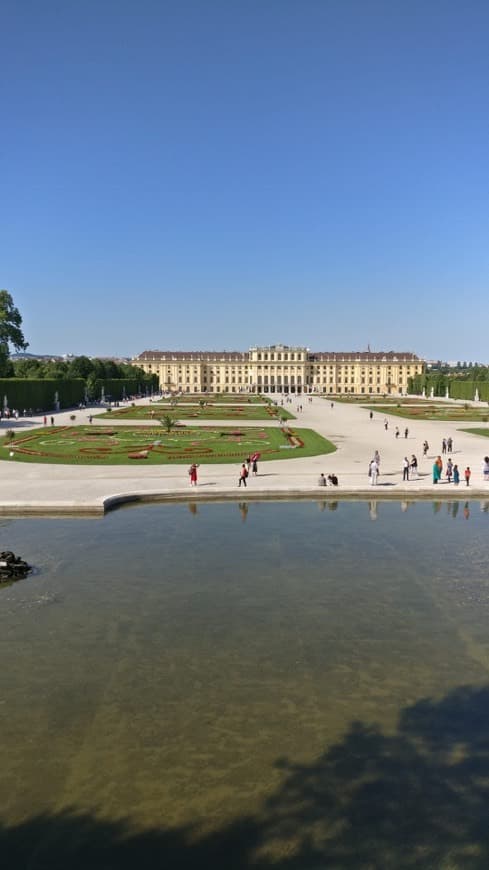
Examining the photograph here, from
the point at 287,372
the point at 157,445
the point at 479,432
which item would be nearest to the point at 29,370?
the point at 157,445

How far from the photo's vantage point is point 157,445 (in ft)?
120

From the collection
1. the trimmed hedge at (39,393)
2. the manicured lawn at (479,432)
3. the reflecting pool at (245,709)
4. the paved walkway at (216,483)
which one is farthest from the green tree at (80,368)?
the reflecting pool at (245,709)

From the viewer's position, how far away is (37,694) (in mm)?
8992

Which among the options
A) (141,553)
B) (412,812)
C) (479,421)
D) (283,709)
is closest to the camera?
(412,812)

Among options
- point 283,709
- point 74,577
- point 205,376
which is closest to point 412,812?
point 283,709

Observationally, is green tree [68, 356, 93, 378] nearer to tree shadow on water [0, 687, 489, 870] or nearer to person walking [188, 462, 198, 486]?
person walking [188, 462, 198, 486]

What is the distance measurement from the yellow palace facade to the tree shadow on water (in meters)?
179

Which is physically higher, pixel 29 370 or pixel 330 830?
pixel 29 370

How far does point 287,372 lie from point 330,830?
185 meters

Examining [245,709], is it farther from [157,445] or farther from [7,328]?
[7,328]

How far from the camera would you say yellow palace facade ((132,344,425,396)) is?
188000 millimetres

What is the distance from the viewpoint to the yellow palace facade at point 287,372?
617ft

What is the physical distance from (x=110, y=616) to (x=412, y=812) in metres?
6.48

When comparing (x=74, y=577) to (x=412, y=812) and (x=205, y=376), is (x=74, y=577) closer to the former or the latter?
(x=412, y=812)
